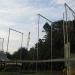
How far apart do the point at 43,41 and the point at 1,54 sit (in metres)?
9.08

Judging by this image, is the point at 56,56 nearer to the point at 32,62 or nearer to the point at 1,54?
the point at 32,62

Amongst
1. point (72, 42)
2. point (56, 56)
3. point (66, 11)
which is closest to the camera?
point (66, 11)

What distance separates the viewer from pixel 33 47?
4125cm

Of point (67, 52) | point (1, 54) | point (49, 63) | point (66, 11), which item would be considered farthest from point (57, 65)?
point (67, 52)

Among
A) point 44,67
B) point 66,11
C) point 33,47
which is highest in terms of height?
point 66,11

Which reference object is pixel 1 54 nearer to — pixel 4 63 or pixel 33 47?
pixel 4 63

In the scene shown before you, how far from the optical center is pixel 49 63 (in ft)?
114

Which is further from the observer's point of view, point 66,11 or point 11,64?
point 11,64

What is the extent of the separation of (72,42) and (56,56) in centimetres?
815

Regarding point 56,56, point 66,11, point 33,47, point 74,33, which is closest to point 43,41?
point 33,47

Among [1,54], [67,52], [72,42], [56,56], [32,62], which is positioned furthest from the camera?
[1,54]

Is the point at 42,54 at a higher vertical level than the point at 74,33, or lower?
lower

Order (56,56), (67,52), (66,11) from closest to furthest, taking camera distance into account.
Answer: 1. (67,52)
2. (66,11)
3. (56,56)

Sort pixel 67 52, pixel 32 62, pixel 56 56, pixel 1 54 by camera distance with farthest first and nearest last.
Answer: pixel 1 54 < pixel 56 56 < pixel 32 62 < pixel 67 52
